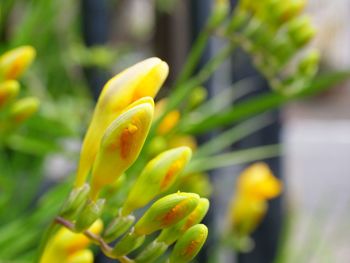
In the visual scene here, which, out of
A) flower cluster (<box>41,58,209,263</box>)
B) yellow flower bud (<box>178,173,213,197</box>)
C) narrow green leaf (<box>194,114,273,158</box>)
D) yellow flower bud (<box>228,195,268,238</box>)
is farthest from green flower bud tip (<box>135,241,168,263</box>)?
yellow flower bud (<box>228,195,268,238</box>)

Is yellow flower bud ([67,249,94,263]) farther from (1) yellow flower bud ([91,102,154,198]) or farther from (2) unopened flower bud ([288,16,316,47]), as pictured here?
(2) unopened flower bud ([288,16,316,47])

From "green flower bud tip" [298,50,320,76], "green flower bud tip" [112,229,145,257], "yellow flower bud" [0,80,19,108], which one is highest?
"green flower bud tip" [298,50,320,76]

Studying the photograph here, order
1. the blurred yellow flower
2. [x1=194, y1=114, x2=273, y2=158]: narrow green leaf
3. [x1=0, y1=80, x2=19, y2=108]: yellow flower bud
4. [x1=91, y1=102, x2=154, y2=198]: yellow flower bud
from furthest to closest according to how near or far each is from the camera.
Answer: the blurred yellow flower
[x1=194, y1=114, x2=273, y2=158]: narrow green leaf
[x1=0, y1=80, x2=19, y2=108]: yellow flower bud
[x1=91, y1=102, x2=154, y2=198]: yellow flower bud

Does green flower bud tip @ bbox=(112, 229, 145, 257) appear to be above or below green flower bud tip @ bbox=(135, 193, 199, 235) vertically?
below

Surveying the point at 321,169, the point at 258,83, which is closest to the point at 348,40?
the point at 321,169

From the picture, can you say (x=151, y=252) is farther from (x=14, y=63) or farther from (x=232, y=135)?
(x=232, y=135)

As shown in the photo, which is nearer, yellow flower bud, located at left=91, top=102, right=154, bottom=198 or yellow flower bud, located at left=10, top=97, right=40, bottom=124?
yellow flower bud, located at left=91, top=102, right=154, bottom=198

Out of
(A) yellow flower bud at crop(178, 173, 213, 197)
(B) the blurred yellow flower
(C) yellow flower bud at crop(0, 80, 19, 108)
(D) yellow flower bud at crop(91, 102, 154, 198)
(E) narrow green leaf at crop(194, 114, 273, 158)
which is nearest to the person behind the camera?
(D) yellow flower bud at crop(91, 102, 154, 198)
